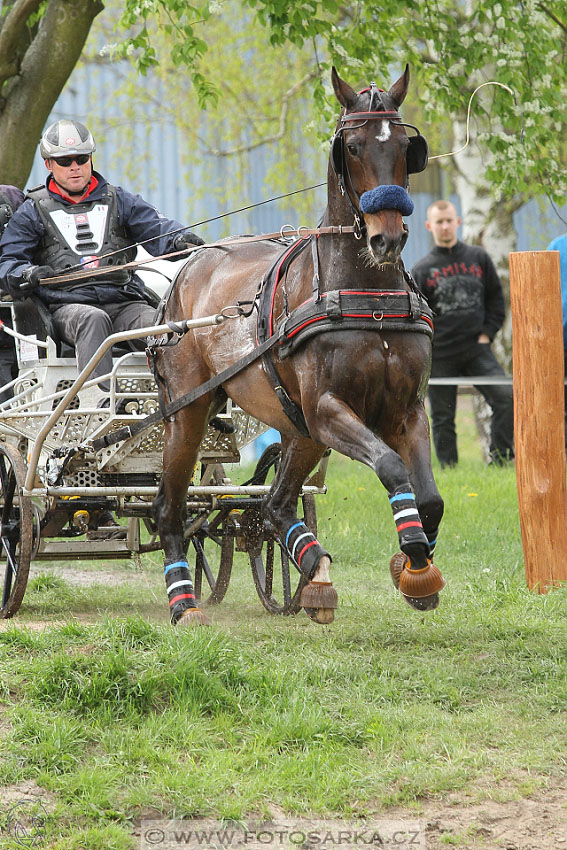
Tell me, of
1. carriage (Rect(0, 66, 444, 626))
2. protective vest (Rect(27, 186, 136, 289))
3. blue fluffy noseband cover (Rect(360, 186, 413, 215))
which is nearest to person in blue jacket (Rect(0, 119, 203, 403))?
protective vest (Rect(27, 186, 136, 289))

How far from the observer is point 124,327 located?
650 cm

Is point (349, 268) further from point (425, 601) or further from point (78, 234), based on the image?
point (78, 234)

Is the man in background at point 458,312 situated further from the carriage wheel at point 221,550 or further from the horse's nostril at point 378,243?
the horse's nostril at point 378,243

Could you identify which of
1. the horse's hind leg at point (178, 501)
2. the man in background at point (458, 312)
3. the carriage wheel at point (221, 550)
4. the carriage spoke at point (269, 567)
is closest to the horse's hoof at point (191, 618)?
the horse's hind leg at point (178, 501)

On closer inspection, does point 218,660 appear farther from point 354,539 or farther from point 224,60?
point 224,60

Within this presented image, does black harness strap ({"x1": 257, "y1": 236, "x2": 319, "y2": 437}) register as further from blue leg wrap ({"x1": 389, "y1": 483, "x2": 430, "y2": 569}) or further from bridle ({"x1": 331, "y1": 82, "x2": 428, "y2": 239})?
blue leg wrap ({"x1": 389, "y1": 483, "x2": 430, "y2": 569})

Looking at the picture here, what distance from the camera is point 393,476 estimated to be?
448 cm

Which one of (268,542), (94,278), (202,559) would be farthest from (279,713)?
(94,278)

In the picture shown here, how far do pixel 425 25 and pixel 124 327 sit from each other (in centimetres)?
521

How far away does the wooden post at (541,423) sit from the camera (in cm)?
637

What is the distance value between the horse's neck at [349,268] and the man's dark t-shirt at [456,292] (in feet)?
20.9

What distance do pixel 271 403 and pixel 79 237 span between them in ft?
6.46

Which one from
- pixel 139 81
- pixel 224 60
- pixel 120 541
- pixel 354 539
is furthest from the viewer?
pixel 139 81

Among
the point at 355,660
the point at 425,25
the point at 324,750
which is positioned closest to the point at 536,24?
the point at 425,25
